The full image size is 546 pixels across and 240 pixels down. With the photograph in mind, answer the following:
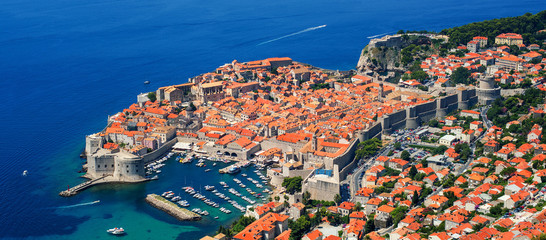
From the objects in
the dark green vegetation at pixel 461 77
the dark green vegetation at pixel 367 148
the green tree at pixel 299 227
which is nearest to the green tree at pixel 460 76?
the dark green vegetation at pixel 461 77

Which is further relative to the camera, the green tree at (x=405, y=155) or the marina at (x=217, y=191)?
the green tree at (x=405, y=155)

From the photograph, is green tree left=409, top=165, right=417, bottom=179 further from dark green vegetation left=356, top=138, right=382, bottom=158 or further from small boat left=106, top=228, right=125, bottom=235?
small boat left=106, top=228, right=125, bottom=235

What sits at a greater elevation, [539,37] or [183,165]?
[539,37]

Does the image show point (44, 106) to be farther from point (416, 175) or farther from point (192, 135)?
point (416, 175)

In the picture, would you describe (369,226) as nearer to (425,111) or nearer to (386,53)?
(425,111)

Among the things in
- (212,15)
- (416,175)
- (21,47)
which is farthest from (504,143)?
(212,15)

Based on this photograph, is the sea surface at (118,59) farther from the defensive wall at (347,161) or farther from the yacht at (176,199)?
the defensive wall at (347,161)

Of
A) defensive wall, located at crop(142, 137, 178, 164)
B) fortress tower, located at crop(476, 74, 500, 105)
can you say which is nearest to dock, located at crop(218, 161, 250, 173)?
defensive wall, located at crop(142, 137, 178, 164)
